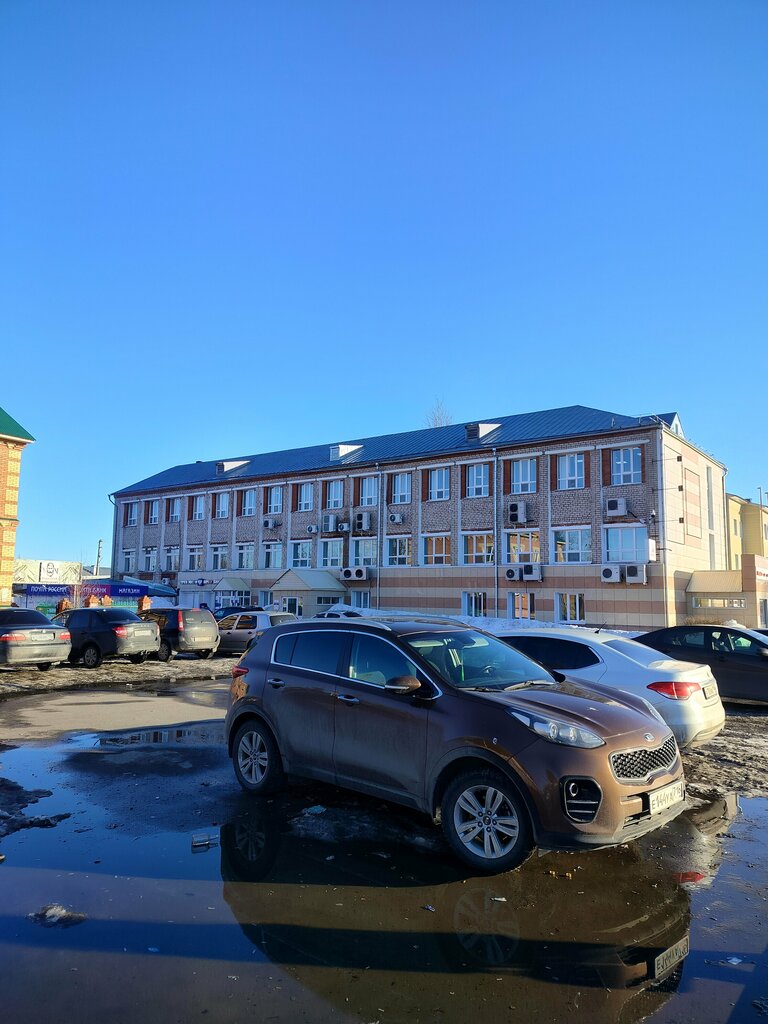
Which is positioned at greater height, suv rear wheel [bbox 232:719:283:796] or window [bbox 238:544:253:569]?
window [bbox 238:544:253:569]

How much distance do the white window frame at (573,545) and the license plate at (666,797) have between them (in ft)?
106

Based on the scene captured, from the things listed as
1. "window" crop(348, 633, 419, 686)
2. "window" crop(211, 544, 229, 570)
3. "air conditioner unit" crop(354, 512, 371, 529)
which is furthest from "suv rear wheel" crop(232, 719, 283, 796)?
"window" crop(211, 544, 229, 570)

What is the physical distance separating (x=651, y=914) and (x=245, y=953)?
2.37m

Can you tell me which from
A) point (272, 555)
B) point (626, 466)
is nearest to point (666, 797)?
Result: point (626, 466)

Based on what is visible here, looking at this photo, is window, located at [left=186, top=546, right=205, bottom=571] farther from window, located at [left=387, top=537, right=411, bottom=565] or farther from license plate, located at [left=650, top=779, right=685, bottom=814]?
license plate, located at [left=650, top=779, right=685, bottom=814]

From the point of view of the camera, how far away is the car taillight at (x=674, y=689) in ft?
24.7

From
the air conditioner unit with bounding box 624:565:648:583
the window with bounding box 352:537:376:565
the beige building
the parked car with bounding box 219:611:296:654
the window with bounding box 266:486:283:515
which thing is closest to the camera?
the parked car with bounding box 219:611:296:654

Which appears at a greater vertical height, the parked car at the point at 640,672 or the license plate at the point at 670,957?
the parked car at the point at 640,672

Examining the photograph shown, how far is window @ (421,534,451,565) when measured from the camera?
41.5m

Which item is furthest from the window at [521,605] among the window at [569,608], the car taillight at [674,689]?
the car taillight at [674,689]

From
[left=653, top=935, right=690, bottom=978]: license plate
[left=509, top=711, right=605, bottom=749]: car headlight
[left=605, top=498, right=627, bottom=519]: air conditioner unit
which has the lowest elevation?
[left=653, top=935, right=690, bottom=978]: license plate

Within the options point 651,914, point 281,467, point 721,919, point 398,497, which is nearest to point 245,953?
point 651,914

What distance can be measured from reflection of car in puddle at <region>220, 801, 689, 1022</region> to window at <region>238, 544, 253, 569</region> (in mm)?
46543

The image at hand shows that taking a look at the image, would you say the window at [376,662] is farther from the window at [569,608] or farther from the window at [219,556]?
the window at [219,556]
